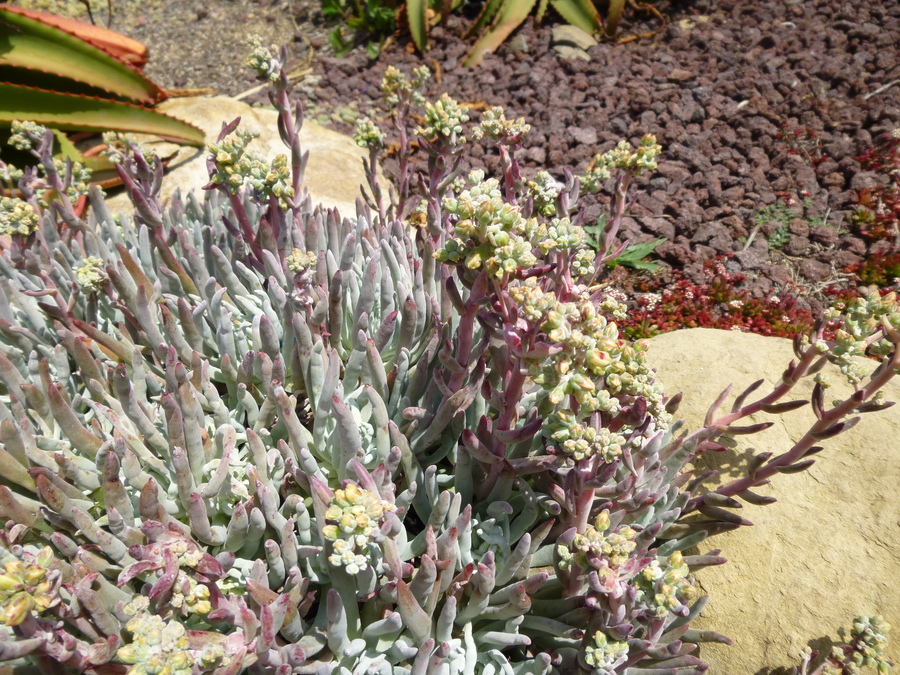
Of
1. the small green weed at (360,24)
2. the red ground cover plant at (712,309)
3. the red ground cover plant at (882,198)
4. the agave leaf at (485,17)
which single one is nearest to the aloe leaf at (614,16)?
the agave leaf at (485,17)

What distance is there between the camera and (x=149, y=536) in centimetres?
173

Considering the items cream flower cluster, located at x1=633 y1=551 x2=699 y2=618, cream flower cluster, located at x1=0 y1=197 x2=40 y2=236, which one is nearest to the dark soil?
cream flower cluster, located at x1=633 y1=551 x2=699 y2=618

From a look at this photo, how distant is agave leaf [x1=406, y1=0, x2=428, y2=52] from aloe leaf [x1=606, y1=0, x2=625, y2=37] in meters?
1.62

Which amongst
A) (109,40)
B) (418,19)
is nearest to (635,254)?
(418,19)

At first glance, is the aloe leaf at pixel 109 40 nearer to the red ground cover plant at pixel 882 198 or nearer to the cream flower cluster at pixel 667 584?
the cream flower cluster at pixel 667 584

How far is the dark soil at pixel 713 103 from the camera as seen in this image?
382 centimetres

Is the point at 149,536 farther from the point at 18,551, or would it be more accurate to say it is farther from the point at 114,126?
the point at 114,126

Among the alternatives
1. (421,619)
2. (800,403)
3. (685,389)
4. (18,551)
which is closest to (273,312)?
(18,551)

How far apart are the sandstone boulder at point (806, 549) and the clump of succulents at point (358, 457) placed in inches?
8.4

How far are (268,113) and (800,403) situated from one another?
447 cm

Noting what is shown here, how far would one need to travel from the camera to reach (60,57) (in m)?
4.37

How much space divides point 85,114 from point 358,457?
369cm

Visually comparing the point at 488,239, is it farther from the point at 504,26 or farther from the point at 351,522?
the point at 504,26

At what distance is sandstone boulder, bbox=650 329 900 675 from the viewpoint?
203cm
